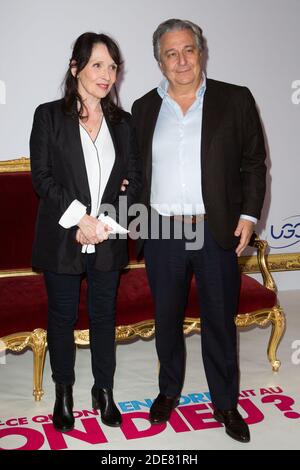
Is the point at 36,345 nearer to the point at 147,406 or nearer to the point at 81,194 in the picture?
the point at 147,406

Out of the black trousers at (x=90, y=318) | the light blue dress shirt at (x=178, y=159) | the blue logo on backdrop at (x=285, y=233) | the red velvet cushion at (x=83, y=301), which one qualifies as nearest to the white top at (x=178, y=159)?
the light blue dress shirt at (x=178, y=159)

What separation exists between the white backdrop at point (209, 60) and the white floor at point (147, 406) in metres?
1.49

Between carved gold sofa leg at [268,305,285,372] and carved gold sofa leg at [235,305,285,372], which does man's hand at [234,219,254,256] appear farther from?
carved gold sofa leg at [268,305,285,372]

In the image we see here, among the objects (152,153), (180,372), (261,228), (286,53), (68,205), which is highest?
(286,53)

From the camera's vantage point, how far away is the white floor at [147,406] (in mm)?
3355

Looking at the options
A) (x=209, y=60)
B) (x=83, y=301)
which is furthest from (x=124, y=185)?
(x=209, y=60)

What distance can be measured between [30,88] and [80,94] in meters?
1.70

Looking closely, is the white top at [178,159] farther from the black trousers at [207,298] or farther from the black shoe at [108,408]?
the black shoe at [108,408]

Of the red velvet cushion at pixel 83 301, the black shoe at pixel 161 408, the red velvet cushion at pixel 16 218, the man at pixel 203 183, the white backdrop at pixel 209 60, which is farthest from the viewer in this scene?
the white backdrop at pixel 209 60

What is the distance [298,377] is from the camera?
13.7 feet

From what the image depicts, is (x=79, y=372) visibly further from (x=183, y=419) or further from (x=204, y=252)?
(x=204, y=252)

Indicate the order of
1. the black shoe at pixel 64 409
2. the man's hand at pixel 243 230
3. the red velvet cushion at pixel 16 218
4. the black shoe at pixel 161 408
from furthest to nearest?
the red velvet cushion at pixel 16 218
the black shoe at pixel 161 408
the black shoe at pixel 64 409
the man's hand at pixel 243 230

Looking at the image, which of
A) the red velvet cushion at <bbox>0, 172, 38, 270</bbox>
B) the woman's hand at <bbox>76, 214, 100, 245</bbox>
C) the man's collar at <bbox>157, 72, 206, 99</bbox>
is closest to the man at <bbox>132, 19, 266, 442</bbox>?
the man's collar at <bbox>157, 72, 206, 99</bbox>

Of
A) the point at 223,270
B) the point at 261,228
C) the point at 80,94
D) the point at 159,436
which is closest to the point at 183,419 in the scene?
the point at 159,436
